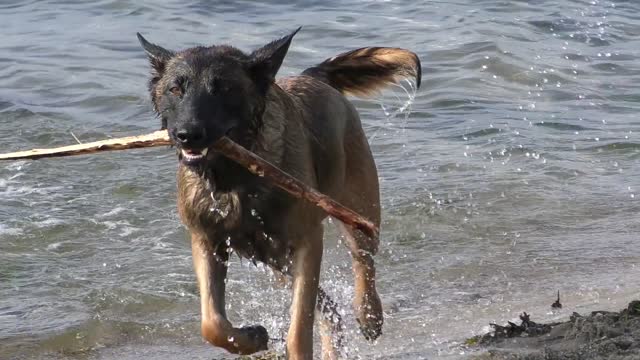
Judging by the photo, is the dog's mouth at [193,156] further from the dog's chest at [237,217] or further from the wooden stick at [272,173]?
the dog's chest at [237,217]

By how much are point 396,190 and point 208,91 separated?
4.36 m

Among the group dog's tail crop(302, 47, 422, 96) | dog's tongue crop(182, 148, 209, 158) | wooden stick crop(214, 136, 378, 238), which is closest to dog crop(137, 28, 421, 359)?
dog's tongue crop(182, 148, 209, 158)

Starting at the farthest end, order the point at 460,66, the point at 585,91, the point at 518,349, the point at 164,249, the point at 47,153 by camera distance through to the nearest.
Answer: the point at 460,66 < the point at 585,91 < the point at 164,249 < the point at 518,349 < the point at 47,153

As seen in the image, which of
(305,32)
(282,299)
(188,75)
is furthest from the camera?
(305,32)

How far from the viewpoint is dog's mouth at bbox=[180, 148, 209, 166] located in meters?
5.22

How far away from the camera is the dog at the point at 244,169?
17.3ft

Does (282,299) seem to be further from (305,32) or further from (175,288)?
(305,32)

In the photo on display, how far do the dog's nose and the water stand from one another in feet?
6.05

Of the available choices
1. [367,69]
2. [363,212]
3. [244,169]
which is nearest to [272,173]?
[244,169]

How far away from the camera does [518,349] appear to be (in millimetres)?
6008

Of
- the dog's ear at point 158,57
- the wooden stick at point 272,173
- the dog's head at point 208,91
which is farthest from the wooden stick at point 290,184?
the dog's ear at point 158,57

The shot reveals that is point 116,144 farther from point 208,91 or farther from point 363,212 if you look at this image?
point 363,212

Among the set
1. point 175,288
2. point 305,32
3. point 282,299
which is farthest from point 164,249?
point 305,32

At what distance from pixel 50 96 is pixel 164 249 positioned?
472 centimetres
